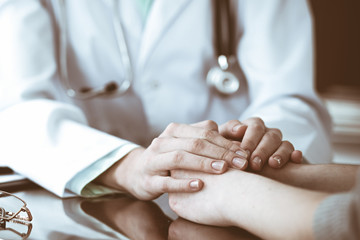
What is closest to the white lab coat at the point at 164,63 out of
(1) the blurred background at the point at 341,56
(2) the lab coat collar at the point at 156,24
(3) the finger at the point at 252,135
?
(2) the lab coat collar at the point at 156,24

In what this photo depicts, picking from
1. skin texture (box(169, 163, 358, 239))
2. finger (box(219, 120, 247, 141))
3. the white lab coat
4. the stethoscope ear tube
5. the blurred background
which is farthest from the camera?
the blurred background

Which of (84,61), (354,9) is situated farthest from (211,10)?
(354,9)

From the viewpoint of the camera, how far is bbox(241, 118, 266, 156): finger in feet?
1.75

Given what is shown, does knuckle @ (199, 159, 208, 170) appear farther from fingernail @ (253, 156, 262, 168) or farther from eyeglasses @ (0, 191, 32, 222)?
eyeglasses @ (0, 191, 32, 222)

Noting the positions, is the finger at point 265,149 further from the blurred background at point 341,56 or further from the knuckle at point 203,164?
the blurred background at point 341,56

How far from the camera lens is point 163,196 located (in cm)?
55

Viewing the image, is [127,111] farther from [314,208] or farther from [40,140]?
[314,208]

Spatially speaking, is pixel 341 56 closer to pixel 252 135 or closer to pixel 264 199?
pixel 252 135

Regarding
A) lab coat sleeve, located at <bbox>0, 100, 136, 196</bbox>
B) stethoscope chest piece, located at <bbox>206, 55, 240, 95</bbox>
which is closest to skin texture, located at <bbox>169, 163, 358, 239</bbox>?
lab coat sleeve, located at <bbox>0, 100, 136, 196</bbox>

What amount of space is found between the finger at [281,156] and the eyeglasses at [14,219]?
0.29 metres

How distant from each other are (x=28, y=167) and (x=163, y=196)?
8.4 inches

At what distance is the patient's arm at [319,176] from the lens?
47cm

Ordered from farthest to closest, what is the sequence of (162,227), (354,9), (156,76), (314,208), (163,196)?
1. (354,9)
2. (156,76)
3. (163,196)
4. (162,227)
5. (314,208)

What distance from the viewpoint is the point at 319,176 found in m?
0.48
